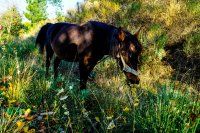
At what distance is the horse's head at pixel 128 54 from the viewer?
13.2 feet

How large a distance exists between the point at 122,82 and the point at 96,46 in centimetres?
72

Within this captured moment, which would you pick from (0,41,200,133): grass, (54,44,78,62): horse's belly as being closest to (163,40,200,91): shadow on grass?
(54,44,78,62): horse's belly

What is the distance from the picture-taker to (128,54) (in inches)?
160

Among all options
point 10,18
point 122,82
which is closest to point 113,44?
point 122,82

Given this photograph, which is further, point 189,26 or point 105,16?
point 105,16

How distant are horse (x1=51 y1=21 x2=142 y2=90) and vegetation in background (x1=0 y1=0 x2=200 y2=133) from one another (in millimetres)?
311

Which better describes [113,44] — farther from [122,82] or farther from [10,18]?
[10,18]

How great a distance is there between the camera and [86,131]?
2934mm

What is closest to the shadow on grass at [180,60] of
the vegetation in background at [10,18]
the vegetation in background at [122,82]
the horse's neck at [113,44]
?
the vegetation in background at [122,82]

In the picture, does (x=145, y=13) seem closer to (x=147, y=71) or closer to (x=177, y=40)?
(x=177, y=40)

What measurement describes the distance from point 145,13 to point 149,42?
4.95ft

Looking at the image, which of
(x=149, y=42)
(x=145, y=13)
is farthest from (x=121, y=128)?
(x=145, y=13)

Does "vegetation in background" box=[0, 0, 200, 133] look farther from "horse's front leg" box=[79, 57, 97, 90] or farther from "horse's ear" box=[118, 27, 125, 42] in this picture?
"horse's ear" box=[118, 27, 125, 42]

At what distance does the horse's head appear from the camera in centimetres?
402
